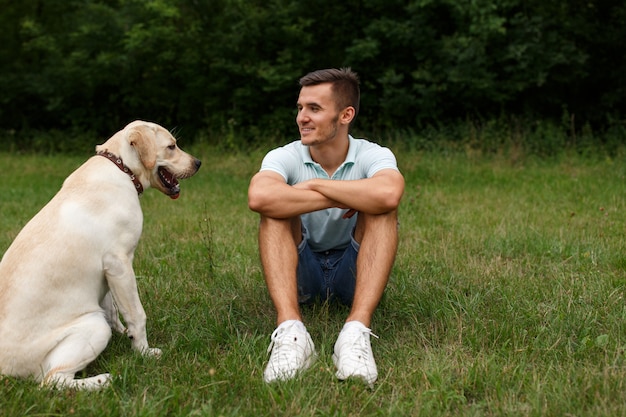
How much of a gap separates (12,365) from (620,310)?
326cm

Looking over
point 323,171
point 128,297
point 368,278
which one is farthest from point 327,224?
point 128,297

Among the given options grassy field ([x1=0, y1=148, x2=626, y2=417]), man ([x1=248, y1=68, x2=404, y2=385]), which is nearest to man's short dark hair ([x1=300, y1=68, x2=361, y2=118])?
man ([x1=248, y1=68, x2=404, y2=385])

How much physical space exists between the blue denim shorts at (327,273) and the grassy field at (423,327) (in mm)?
104

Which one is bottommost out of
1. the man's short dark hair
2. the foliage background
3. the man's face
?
the foliage background

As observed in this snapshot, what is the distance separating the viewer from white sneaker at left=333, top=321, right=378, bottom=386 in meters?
2.97

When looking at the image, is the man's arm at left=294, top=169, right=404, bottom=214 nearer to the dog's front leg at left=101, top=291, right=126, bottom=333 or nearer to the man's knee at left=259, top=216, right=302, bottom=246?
the man's knee at left=259, top=216, right=302, bottom=246

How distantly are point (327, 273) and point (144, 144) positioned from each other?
4.39 feet

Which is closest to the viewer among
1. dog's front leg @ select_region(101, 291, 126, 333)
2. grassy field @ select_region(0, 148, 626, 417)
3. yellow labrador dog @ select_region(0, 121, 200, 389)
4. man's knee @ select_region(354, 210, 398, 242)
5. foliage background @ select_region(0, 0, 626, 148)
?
grassy field @ select_region(0, 148, 626, 417)

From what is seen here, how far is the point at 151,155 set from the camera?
3506 mm

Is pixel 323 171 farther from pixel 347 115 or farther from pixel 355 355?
pixel 355 355

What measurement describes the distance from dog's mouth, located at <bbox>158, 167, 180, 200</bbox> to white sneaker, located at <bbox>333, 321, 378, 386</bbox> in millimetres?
1283

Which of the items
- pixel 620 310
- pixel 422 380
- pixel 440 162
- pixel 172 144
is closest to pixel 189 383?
pixel 422 380

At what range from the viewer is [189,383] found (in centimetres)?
296

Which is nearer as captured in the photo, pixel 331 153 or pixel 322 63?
pixel 331 153
